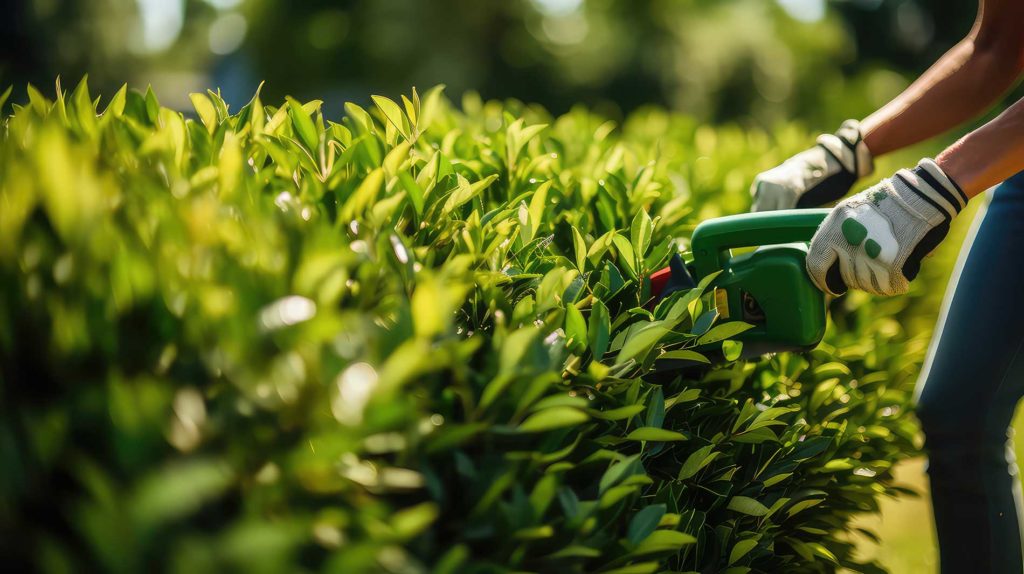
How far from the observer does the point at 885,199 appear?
1916 millimetres

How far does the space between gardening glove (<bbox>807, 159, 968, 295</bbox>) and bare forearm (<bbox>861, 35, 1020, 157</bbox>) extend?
2.16 feet

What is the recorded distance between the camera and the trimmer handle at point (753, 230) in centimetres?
198

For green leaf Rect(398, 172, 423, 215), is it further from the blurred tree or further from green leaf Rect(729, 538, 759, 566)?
the blurred tree

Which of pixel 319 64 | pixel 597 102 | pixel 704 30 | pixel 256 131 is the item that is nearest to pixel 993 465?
pixel 256 131

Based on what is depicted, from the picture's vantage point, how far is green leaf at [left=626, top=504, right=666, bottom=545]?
1414mm

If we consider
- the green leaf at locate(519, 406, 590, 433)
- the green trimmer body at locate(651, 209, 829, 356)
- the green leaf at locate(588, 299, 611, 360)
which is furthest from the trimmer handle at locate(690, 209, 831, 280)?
the green leaf at locate(519, 406, 590, 433)

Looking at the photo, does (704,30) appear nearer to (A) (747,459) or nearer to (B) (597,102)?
(B) (597,102)

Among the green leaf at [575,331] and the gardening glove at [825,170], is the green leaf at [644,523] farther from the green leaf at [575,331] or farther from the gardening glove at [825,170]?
the gardening glove at [825,170]

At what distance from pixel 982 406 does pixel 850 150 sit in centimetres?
91

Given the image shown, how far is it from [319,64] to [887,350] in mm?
28901

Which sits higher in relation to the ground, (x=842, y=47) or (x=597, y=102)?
(x=842, y=47)

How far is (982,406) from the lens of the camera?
207 cm

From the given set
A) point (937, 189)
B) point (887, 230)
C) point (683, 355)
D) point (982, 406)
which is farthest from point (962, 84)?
point (683, 355)

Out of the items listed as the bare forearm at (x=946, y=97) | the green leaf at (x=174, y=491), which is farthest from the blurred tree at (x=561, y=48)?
the green leaf at (x=174, y=491)
